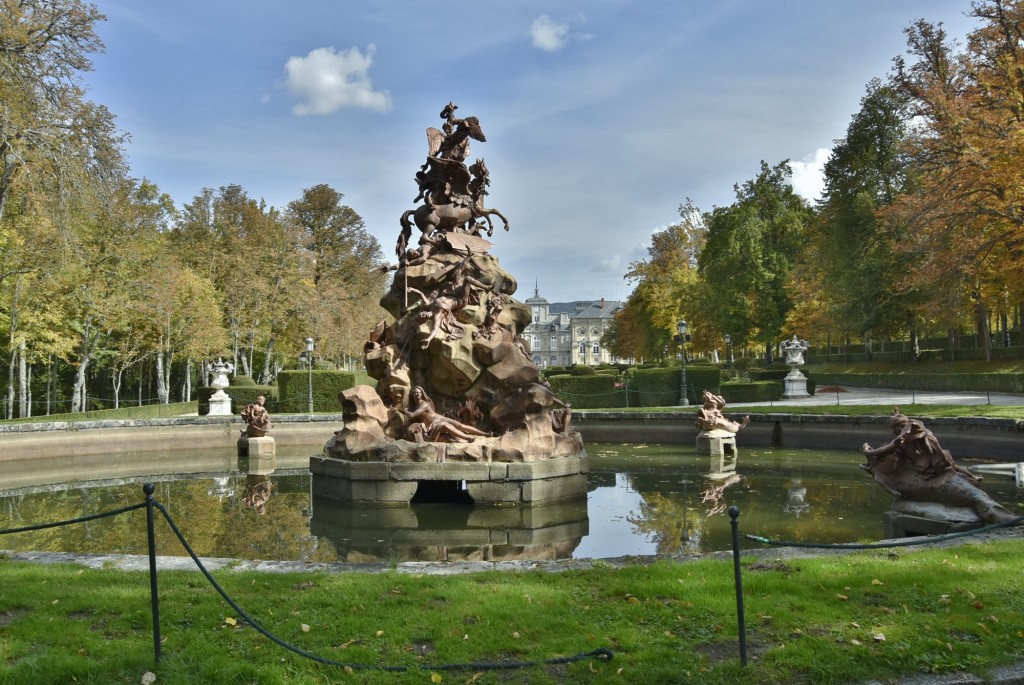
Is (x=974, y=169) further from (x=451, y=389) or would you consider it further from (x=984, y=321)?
(x=451, y=389)

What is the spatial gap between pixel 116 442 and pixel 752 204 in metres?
40.2

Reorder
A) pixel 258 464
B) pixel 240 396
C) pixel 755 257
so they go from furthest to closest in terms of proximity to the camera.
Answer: pixel 755 257, pixel 240 396, pixel 258 464

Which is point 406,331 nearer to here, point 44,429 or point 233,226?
point 44,429

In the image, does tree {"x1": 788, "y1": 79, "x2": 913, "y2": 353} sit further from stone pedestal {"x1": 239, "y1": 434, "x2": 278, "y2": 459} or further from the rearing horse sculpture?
stone pedestal {"x1": 239, "y1": 434, "x2": 278, "y2": 459}

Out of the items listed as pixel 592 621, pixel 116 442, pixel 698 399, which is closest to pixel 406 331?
pixel 592 621

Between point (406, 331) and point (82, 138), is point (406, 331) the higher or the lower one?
the lower one

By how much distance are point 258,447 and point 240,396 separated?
14.9 meters

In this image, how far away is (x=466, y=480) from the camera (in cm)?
1200

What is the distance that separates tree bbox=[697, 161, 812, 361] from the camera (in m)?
46.4

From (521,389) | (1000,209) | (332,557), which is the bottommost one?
(332,557)

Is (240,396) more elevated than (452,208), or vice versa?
(452,208)

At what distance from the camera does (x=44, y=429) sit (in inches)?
771

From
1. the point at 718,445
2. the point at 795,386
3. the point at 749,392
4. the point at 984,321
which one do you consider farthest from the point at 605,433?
the point at 984,321

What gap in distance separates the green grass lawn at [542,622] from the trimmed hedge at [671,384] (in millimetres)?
22728
